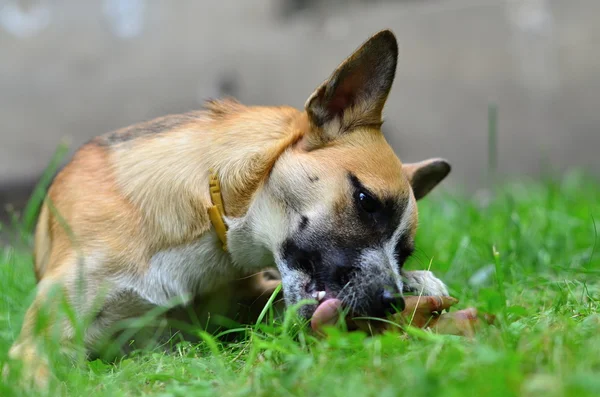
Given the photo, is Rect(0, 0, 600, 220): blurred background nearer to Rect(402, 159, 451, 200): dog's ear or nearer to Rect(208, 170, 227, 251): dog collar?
Rect(402, 159, 451, 200): dog's ear

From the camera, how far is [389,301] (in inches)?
101

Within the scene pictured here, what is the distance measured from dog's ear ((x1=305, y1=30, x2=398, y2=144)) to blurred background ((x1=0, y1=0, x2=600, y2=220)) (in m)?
4.17

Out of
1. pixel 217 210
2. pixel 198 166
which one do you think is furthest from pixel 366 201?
pixel 198 166

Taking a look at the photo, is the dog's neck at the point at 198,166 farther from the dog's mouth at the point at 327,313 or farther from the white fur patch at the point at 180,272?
the dog's mouth at the point at 327,313

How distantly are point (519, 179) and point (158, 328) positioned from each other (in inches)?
215

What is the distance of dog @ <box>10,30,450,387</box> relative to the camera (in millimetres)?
2701

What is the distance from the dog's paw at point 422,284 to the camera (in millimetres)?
2924

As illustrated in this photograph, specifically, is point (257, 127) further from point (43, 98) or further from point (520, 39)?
point (520, 39)

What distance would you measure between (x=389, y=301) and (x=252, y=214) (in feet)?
2.28

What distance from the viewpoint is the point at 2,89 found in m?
6.89

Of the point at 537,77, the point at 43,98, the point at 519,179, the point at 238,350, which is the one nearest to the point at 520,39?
the point at 537,77

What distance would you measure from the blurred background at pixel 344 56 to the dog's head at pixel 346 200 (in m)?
4.22

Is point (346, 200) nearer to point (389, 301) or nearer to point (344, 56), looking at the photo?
point (389, 301)

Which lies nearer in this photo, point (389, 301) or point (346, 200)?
point (389, 301)
